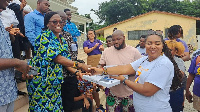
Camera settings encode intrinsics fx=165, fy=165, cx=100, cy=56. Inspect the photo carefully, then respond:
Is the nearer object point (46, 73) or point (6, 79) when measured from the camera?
point (6, 79)

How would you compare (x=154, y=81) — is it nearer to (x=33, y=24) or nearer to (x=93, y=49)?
(x=33, y=24)

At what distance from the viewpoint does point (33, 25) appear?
340 cm

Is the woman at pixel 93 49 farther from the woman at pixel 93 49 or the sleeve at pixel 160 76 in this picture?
the sleeve at pixel 160 76

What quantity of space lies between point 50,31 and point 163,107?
165 cm

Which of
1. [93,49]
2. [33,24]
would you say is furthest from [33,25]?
[93,49]

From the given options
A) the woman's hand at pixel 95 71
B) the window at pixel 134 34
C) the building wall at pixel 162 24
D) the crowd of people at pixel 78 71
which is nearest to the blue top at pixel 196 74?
the crowd of people at pixel 78 71

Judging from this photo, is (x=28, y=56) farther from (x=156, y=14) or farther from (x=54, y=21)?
(x=156, y=14)

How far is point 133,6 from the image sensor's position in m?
32.8

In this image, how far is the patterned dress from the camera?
6.56 ft

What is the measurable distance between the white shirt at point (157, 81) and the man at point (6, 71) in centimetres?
131

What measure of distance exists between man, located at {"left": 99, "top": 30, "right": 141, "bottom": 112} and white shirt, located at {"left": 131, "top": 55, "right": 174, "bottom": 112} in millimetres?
633

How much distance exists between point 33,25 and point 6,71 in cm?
204

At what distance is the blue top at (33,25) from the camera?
335 centimetres

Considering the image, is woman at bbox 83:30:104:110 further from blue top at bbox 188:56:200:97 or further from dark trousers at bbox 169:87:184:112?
blue top at bbox 188:56:200:97
